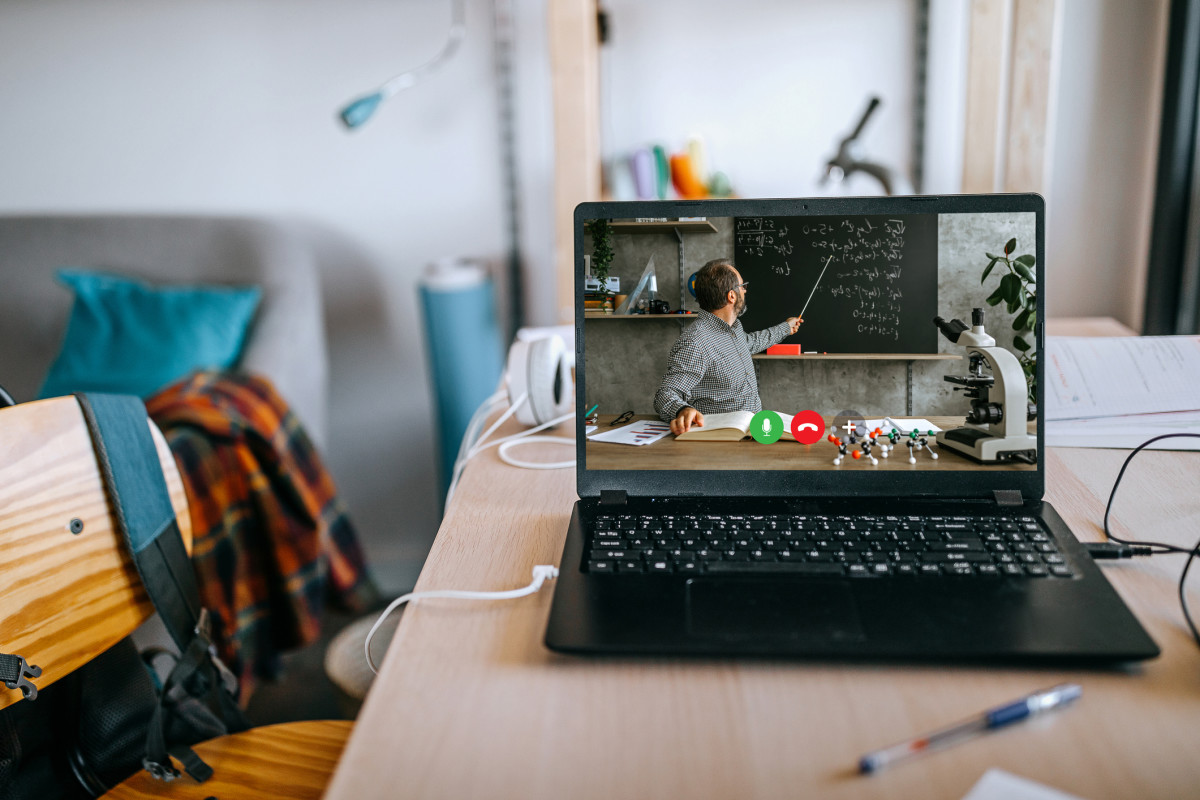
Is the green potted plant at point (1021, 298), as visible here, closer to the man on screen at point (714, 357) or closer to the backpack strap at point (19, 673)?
the man on screen at point (714, 357)

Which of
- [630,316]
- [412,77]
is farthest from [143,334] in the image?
[630,316]

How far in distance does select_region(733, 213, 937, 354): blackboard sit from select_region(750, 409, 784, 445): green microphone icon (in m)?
0.06

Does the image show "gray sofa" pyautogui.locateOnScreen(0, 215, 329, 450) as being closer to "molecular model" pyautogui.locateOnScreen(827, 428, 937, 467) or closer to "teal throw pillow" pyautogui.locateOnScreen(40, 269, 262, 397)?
"teal throw pillow" pyautogui.locateOnScreen(40, 269, 262, 397)

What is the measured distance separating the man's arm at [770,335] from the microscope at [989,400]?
0.39 feet

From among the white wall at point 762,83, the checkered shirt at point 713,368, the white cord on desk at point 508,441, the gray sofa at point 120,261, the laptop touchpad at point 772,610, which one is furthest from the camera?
the gray sofa at point 120,261

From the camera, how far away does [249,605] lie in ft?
4.47

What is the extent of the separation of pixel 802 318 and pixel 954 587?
25 centimetres

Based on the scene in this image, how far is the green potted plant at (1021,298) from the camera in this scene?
0.67 metres

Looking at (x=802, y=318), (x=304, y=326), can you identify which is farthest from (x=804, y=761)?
(x=304, y=326)

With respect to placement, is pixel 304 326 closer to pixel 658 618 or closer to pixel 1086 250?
pixel 658 618

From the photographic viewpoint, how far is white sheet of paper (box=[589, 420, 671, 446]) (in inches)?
27.7

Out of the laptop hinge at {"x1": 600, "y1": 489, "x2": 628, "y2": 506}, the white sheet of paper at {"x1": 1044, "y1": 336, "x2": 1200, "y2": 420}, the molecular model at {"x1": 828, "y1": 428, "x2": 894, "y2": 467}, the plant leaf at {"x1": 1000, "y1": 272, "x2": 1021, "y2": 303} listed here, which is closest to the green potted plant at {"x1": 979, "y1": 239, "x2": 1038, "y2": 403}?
the plant leaf at {"x1": 1000, "y1": 272, "x2": 1021, "y2": 303}

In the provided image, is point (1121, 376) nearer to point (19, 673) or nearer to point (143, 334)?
point (19, 673)

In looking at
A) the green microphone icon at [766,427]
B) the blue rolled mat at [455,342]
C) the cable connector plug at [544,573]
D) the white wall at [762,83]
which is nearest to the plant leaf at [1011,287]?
the green microphone icon at [766,427]
